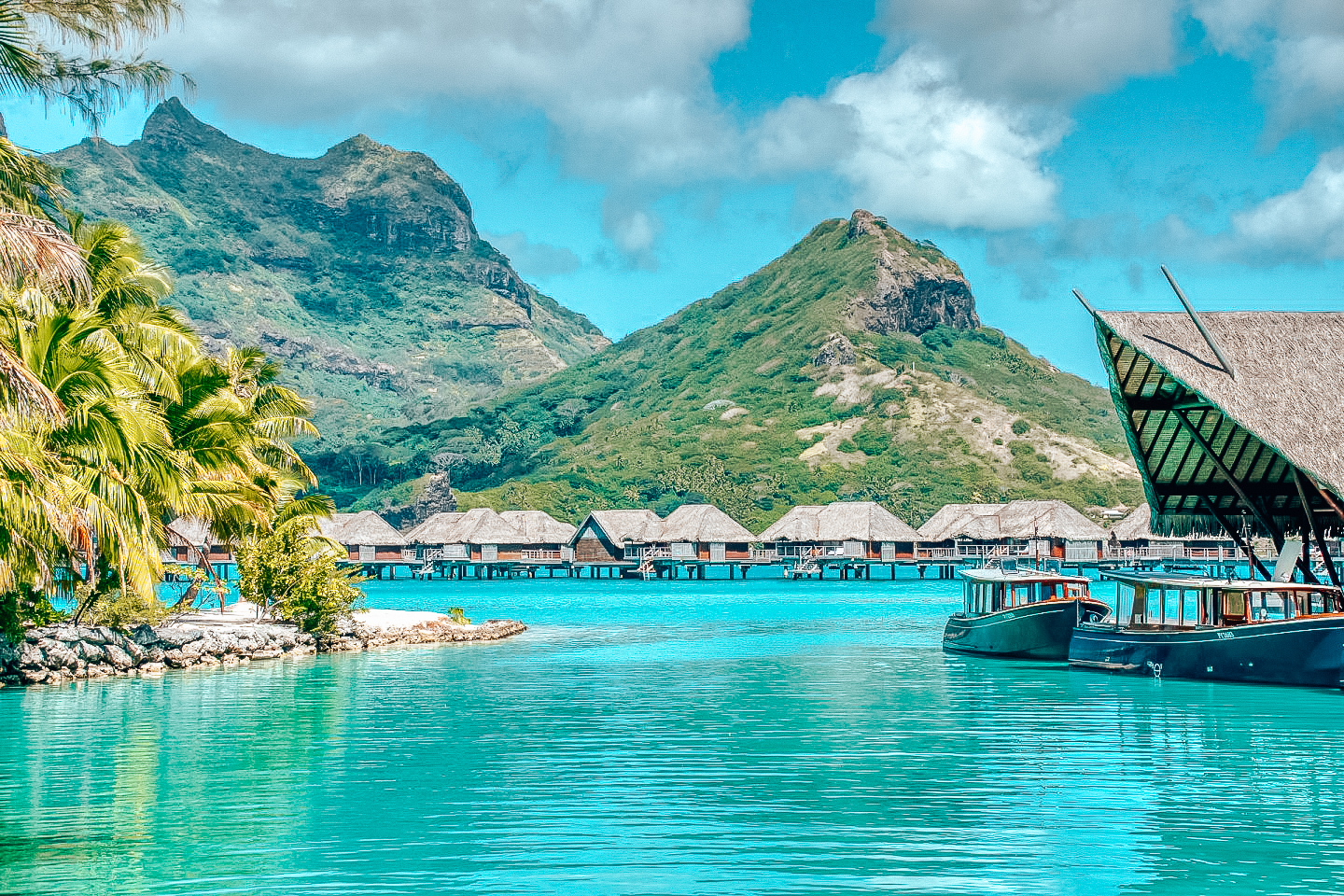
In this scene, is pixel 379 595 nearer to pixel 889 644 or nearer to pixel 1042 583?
pixel 889 644

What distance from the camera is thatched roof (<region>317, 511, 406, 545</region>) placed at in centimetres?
10919

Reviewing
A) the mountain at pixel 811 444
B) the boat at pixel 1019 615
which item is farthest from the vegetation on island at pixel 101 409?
the mountain at pixel 811 444

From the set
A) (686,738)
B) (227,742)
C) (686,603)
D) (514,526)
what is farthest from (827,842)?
(514,526)

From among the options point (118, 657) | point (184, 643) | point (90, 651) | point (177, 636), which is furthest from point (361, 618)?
point (90, 651)

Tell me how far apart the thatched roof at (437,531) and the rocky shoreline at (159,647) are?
71.3 metres

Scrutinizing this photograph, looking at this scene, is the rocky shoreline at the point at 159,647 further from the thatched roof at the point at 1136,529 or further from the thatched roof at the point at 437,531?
the thatched roof at the point at 437,531

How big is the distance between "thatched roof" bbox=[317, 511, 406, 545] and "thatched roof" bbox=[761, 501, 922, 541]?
97.9 ft

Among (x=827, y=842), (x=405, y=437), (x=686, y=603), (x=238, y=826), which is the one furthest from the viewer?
(x=405, y=437)

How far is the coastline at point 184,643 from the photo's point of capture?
27.5 metres

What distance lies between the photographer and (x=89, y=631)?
29.5 meters

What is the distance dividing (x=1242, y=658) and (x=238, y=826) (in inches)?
760

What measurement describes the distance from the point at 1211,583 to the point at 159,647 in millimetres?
22190

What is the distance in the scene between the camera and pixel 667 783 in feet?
52.9

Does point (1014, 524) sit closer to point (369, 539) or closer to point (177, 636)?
point (369, 539)
